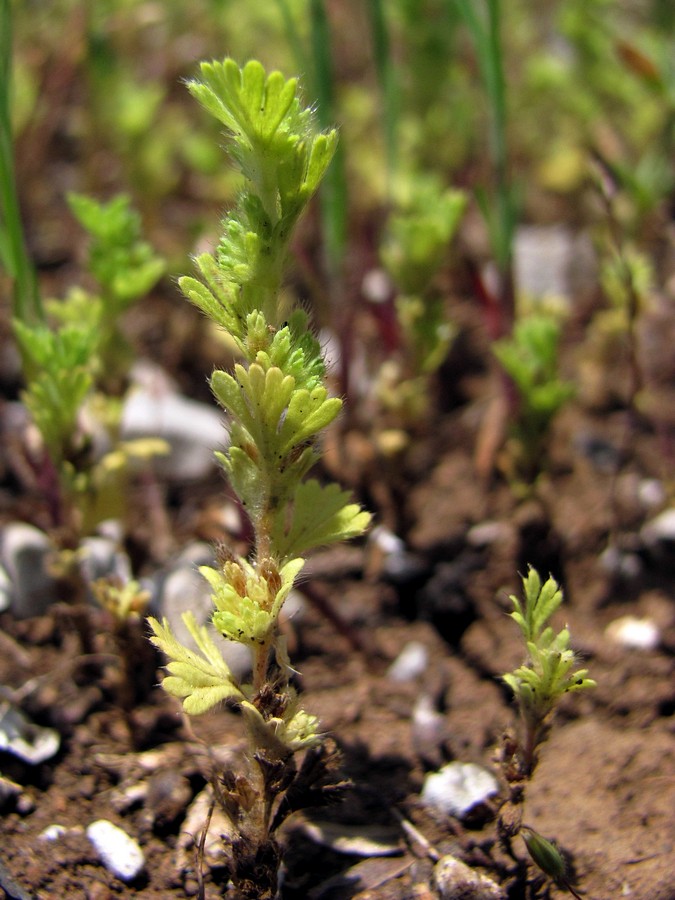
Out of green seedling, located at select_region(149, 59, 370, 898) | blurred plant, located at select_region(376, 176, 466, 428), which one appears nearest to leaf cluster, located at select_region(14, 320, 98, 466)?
green seedling, located at select_region(149, 59, 370, 898)

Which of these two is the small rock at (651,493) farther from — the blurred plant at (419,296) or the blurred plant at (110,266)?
the blurred plant at (110,266)

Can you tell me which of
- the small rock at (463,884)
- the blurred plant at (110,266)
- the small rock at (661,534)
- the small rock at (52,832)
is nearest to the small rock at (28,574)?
the blurred plant at (110,266)

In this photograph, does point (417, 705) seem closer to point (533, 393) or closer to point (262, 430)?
point (533, 393)

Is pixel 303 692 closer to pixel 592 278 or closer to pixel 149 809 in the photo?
pixel 149 809

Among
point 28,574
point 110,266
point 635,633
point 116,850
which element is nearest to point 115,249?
point 110,266

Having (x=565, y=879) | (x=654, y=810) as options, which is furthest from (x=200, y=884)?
(x=654, y=810)

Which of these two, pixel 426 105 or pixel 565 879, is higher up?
pixel 426 105

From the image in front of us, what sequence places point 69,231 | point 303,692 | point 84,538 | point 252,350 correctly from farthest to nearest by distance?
point 69,231, point 84,538, point 303,692, point 252,350
